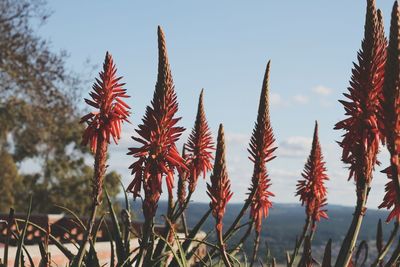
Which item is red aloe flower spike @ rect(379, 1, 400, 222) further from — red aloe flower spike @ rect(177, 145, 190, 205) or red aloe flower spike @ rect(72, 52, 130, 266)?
red aloe flower spike @ rect(177, 145, 190, 205)

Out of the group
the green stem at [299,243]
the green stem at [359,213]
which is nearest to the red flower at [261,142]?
the green stem at [299,243]

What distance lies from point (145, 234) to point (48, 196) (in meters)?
28.2

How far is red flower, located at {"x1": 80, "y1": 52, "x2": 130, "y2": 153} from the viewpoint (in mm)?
3192

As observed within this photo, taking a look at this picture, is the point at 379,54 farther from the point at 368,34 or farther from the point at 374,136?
the point at 374,136

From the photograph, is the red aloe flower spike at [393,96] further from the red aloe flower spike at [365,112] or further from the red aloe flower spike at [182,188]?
the red aloe flower spike at [182,188]

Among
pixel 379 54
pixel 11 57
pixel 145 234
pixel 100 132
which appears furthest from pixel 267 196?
pixel 11 57

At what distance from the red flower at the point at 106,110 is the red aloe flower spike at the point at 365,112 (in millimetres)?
1219

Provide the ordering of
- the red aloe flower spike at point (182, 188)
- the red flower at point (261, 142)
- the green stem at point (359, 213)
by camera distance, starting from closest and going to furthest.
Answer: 1. the green stem at point (359, 213)
2. the red flower at point (261, 142)
3. the red aloe flower spike at point (182, 188)

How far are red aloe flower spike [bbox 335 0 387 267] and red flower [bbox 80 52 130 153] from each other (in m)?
1.22

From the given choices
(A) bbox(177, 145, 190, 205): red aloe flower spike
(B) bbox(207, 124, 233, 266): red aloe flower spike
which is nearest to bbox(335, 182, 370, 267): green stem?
(B) bbox(207, 124, 233, 266): red aloe flower spike

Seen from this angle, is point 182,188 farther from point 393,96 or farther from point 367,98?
point 393,96

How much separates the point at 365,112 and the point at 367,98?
49 millimetres

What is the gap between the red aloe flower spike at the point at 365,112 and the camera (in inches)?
85.8

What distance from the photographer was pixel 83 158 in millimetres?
32000
